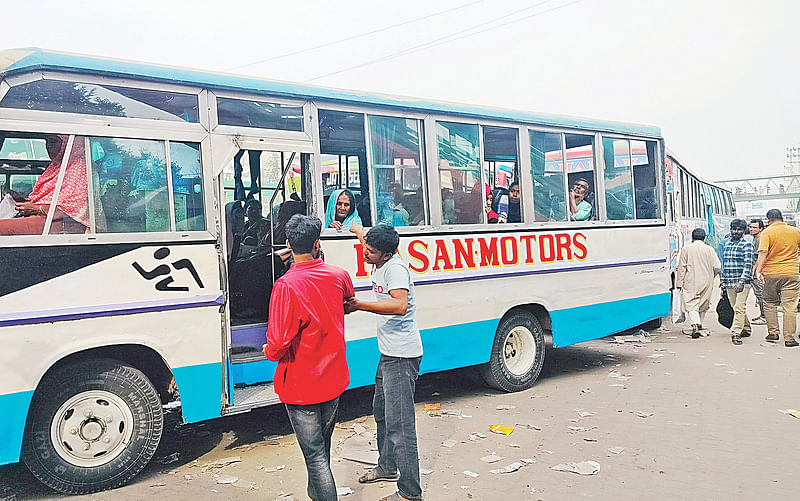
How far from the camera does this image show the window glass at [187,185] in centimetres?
486

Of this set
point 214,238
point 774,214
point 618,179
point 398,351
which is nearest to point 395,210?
point 214,238

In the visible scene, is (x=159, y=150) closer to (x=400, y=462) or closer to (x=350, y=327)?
(x=350, y=327)

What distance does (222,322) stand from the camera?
4.97 m

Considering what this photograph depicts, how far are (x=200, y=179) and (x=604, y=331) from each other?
205 inches

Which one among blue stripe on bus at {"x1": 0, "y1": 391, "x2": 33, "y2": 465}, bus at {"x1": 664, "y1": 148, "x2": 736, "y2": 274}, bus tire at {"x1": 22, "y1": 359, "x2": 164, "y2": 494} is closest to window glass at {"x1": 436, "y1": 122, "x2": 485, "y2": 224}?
bus tire at {"x1": 22, "y1": 359, "x2": 164, "y2": 494}

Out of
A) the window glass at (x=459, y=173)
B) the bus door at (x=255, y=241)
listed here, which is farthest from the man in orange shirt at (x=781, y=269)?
the bus door at (x=255, y=241)

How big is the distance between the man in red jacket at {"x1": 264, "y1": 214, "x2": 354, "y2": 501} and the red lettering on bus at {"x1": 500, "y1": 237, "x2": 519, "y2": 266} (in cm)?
353

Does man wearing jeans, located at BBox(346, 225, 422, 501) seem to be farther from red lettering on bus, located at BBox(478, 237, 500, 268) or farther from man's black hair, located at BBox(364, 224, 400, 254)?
red lettering on bus, located at BBox(478, 237, 500, 268)

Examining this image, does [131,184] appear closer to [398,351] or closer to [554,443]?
[398,351]

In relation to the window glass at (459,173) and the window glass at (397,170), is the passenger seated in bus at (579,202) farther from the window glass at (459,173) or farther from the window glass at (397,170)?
the window glass at (397,170)

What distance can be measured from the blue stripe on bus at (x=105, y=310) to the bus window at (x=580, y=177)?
4.38m

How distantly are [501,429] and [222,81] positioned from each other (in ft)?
12.2

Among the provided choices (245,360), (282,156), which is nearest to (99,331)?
(245,360)

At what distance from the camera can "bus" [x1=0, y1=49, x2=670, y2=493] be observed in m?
4.33
